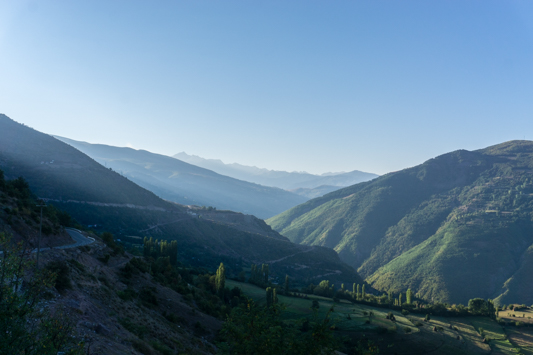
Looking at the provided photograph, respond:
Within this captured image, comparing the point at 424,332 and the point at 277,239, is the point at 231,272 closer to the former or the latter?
the point at 424,332

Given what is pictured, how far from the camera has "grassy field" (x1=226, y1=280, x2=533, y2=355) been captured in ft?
171

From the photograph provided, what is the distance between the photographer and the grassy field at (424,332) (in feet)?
171

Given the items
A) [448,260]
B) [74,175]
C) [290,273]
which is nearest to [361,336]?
[290,273]

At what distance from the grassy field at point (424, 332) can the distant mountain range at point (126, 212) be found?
137ft

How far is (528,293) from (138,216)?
16337 cm

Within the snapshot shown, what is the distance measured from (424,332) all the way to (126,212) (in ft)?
297

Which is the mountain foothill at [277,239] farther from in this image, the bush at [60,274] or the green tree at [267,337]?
the green tree at [267,337]

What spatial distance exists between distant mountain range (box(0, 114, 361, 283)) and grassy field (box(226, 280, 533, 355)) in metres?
41.9

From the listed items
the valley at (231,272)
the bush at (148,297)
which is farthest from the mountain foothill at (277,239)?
the bush at (148,297)

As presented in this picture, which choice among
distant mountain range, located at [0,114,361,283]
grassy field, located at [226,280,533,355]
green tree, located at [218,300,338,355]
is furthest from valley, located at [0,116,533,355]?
distant mountain range, located at [0,114,361,283]

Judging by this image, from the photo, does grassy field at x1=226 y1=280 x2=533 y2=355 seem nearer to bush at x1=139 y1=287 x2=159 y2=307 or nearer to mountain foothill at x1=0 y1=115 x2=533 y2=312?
bush at x1=139 y1=287 x2=159 y2=307

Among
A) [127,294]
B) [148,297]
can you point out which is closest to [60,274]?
[127,294]

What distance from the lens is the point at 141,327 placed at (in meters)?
22.7

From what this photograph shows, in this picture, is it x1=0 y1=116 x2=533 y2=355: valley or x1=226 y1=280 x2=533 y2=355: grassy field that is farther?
x1=226 y1=280 x2=533 y2=355: grassy field
